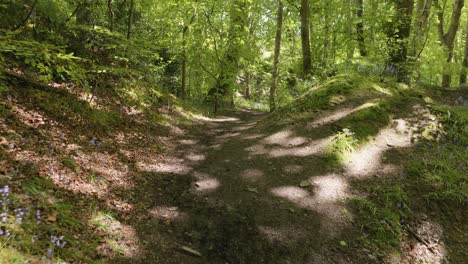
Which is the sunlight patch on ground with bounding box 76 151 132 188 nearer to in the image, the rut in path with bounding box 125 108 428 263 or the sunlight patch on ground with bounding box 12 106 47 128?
the rut in path with bounding box 125 108 428 263

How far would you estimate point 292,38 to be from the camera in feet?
83.9

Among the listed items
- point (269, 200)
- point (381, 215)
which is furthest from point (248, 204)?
point (381, 215)

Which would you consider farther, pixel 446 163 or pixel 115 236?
pixel 446 163

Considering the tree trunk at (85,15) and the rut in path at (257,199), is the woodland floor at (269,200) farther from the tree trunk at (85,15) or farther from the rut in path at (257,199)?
the tree trunk at (85,15)

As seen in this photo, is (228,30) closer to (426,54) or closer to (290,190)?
(426,54)

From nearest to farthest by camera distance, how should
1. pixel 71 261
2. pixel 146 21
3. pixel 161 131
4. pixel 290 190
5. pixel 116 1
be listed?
pixel 71 261
pixel 290 190
pixel 161 131
pixel 116 1
pixel 146 21

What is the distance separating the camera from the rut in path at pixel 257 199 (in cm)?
424

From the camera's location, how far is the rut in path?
424 centimetres

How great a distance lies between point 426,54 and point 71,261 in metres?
16.8

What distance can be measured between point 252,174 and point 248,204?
3.42 feet

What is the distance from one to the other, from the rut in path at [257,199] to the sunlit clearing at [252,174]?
0.06 ft

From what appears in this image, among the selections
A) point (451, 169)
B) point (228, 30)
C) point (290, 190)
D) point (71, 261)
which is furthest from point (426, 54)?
point (71, 261)

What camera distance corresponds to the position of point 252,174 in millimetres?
6145

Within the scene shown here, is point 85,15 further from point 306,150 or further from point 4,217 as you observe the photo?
point 4,217
